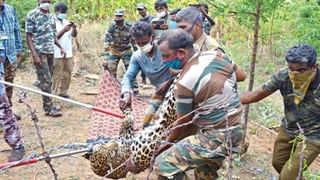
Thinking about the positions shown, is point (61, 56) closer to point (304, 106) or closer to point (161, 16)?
point (161, 16)

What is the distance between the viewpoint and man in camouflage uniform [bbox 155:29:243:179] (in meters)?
3.36

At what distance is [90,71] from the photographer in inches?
418

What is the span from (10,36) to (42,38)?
0.91 metres

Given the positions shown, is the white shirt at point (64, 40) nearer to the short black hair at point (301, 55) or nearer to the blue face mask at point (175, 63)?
the blue face mask at point (175, 63)

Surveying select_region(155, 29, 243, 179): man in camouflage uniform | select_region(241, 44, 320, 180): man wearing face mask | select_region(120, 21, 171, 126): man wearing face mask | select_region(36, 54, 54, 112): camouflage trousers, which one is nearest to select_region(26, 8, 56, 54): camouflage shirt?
select_region(36, 54, 54, 112): camouflage trousers

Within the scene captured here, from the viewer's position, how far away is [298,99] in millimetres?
4312

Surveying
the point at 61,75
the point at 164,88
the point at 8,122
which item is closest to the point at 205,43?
the point at 164,88

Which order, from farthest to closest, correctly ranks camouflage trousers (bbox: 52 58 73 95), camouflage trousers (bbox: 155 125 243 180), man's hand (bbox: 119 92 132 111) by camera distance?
camouflage trousers (bbox: 52 58 73 95)
man's hand (bbox: 119 92 132 111)
camouflage trousers (bbox: 155 125 243 180)

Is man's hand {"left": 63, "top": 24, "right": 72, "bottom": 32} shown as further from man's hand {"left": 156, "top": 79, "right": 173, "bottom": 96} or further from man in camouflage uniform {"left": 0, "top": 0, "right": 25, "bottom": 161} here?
man's hand {"left": 156, "top": 79, "right": 173, "bottom": 96}

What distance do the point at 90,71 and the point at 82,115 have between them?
119 inches

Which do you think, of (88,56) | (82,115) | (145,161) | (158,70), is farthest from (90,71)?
(145,161)

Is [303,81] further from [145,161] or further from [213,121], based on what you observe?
[145,161]

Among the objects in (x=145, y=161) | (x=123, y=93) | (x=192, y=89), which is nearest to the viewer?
(x=192, y=89)

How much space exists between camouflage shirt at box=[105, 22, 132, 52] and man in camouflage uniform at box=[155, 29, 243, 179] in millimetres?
5004
